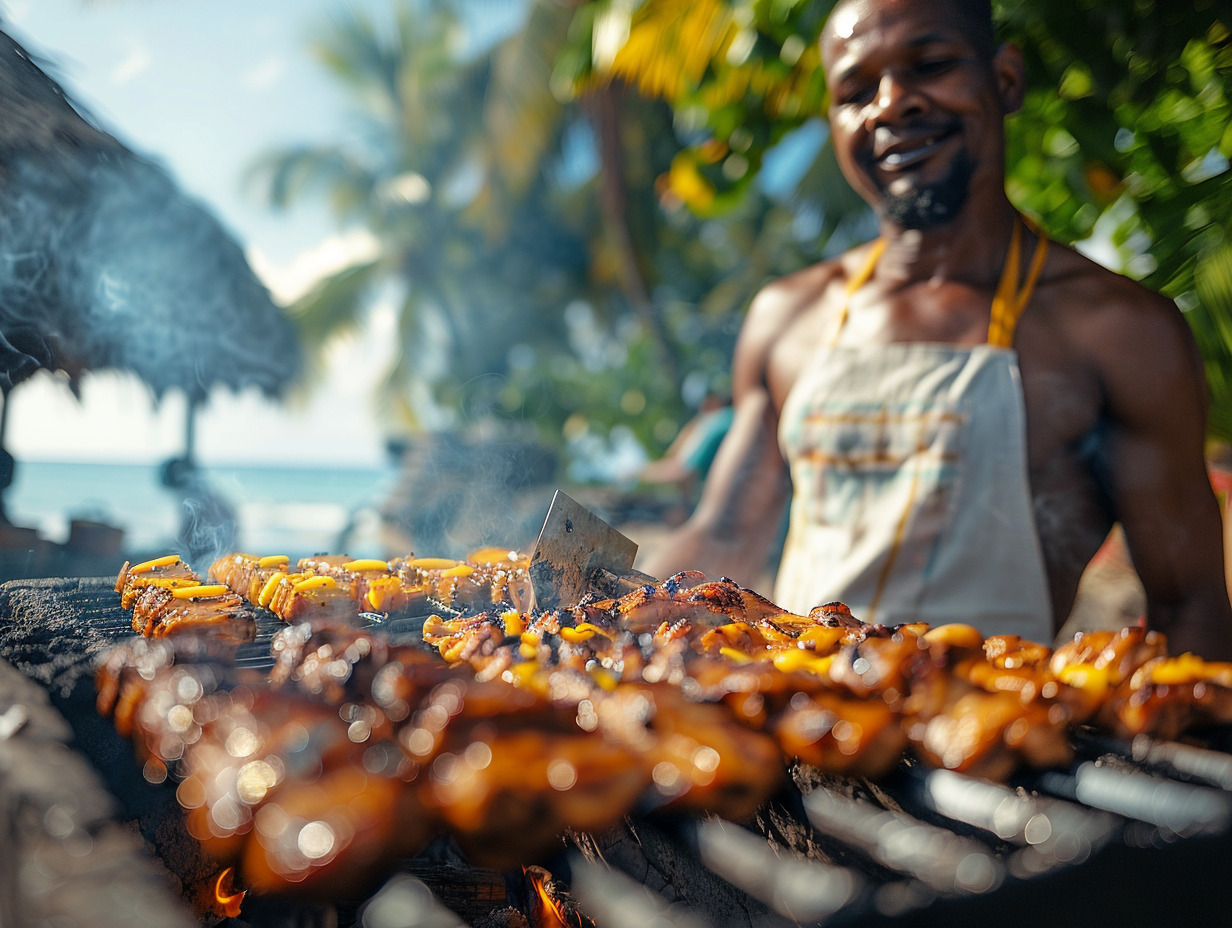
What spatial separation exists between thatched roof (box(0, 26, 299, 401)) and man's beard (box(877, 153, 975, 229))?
3.55 meters

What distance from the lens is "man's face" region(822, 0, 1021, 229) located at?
2803 mm

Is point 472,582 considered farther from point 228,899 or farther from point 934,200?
point 934,200

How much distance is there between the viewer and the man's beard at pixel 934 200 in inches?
115

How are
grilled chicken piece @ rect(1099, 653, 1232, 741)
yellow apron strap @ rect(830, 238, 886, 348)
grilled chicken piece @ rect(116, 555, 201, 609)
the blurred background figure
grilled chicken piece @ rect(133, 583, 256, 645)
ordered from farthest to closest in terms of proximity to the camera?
the blurred background figure, yellow apron strap @ rect(830, 238, 886, 348), grilled chicken piece @ rect(116, 555, 201, 609), grilled chicken piece @ rect(133, 583, 256, 645), grilled chicken piece @ rect(1099, 653, 1232, 741)

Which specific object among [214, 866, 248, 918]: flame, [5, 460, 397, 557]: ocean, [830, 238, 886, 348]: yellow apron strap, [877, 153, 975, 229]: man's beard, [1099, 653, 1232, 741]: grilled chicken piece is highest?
[877, 153, 975, 229]: man's beard

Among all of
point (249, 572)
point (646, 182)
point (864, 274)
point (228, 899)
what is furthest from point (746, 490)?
point (646, 182)

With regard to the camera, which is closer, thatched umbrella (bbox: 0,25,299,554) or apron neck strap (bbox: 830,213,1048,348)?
apron neck strap (bbox: 830,213,1048,348)

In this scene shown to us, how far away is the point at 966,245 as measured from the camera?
3.11 meters

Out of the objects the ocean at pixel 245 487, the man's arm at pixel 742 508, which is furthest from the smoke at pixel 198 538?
the ocean at pixel 245 487

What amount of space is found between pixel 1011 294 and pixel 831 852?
2487mm

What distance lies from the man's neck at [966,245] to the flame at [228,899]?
10.3ft

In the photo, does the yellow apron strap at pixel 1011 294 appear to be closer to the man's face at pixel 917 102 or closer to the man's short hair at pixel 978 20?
the man's face at pixel 917 102

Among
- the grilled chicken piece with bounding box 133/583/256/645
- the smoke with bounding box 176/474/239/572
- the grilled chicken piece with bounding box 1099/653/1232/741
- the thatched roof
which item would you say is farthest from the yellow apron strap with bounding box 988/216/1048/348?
the thatched roof

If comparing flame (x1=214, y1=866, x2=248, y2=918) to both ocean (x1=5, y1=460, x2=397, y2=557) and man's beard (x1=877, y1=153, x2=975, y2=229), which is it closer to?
man's beard (x1=877, y1=153, x2=975, y2=229)
